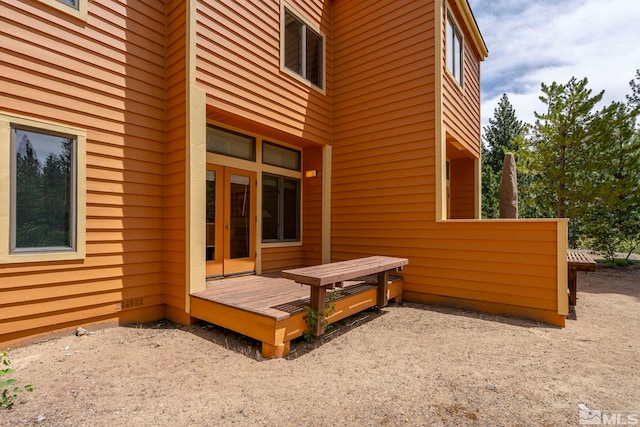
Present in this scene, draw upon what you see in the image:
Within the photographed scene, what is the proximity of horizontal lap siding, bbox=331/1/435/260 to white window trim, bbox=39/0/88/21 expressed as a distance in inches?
167

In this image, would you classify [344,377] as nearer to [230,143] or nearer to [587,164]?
[230,143]

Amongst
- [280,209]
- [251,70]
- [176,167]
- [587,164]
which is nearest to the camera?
[176,167]

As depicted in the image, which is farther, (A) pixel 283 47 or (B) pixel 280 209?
(B) pixel 280 209

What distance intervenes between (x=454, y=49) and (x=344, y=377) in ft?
21.7

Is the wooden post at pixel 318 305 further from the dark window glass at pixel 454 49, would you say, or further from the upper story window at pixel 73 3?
the dark window glass at pixel 454 49

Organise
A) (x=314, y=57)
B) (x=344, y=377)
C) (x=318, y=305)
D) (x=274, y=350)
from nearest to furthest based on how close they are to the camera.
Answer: (x=344, y=377) → (x=274, y=350) → (x=318, y=305) → (x=314, y=57)

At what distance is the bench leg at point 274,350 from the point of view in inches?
117

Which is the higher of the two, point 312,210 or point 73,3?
point 73,3

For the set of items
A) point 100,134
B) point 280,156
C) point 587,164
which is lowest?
point 100,134

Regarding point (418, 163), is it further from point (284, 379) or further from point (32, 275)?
point (32, 275)

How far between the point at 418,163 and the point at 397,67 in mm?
1878

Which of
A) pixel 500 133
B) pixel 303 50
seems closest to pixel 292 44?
pixel 303 50

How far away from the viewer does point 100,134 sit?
3.66 meters

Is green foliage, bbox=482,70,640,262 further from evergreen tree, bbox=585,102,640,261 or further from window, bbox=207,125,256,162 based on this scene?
window, bbox=207,125,256,162
